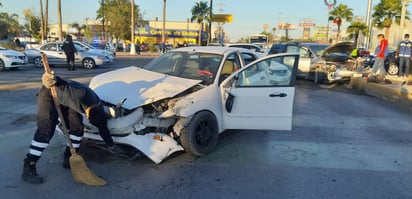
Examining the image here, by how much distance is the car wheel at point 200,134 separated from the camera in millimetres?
4625

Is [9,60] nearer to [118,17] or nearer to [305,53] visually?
[305,53]

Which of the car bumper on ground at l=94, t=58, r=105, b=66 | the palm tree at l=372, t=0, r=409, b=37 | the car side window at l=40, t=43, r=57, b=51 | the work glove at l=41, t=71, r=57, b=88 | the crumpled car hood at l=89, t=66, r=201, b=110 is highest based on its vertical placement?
the palm tree at l=372, t=0, r=409, b=37

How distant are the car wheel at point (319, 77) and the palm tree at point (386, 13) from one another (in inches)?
1367

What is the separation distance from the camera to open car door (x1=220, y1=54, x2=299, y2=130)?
518 centimetres

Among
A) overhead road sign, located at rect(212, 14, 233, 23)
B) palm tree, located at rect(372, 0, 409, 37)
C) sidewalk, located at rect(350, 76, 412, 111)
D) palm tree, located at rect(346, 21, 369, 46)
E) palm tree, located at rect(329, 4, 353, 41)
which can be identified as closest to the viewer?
sidewalk, located at rect(350, 76, 412, 111)

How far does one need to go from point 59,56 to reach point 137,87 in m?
14.6

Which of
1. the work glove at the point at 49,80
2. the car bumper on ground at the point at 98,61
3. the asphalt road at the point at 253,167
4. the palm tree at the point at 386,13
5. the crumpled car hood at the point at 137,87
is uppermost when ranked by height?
the palm tree at the point at 386,13

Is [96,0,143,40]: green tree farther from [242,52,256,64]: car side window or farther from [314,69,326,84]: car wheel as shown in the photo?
[242,52,256,64]: car side window

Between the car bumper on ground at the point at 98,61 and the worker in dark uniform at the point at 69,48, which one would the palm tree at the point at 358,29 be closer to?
the car bumper on ground at the point at 98,61

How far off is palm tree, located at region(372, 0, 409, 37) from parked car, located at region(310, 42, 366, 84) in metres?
33.5

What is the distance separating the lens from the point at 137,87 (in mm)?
4820

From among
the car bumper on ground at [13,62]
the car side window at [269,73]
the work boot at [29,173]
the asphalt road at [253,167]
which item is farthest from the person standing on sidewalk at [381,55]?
the car bumper on ground at [13,62]

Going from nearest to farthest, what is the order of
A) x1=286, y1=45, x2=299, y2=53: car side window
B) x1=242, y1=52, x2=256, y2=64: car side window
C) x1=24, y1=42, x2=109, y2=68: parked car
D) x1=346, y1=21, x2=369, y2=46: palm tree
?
1. x1=242, y1=52, x2=256, y2=64: car side window
2. x1=286, y1=45, x2=299, y2=53: car side window
3. x1=24, y1=42, x2=109, y2=68: parked car
4. x1=346, y1=21, x2=369, y2=46: palm tree

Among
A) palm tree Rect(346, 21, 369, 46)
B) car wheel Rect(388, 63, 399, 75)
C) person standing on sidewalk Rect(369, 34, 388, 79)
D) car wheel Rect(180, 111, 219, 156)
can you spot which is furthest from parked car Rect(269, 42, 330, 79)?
palm tree Rect(346, 21, 369, 46)
